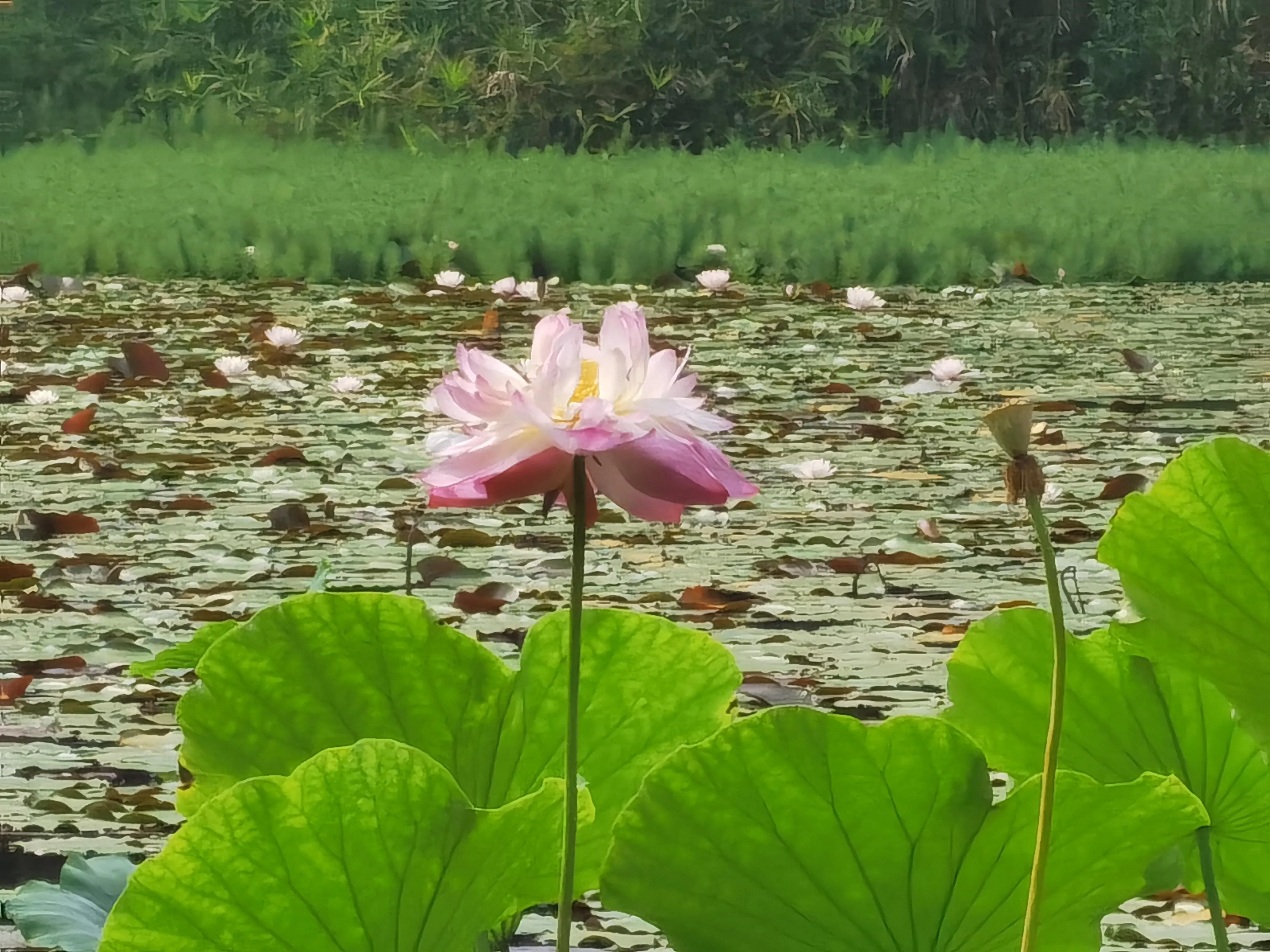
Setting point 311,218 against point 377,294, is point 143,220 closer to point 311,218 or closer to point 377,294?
point 311,218

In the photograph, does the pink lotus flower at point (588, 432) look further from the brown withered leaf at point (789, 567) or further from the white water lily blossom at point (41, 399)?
the white water lily blossom at point (41, 399)

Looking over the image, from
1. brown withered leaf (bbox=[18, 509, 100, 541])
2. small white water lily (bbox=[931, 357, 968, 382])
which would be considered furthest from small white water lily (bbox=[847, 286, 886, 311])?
brown withered leaf (bbox=[18, 509, 100, 541])

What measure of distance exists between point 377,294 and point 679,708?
132 inches

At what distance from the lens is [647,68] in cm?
822

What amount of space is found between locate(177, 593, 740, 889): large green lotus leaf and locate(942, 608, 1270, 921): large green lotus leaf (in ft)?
0.26

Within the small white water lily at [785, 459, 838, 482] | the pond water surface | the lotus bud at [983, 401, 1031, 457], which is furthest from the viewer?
the small white water lily at [785, 459, 838, 482]

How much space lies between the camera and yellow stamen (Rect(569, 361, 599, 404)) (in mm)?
418

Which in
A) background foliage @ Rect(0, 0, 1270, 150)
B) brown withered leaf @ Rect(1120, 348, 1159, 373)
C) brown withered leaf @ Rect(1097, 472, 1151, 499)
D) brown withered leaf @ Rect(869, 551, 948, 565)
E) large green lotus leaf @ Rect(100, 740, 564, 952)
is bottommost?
brown withered leaf @ Rect(869, 551, 948, 565)

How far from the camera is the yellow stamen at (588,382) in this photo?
0.42m

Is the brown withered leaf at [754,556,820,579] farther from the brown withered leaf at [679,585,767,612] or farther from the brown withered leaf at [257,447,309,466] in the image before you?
the brown withered leaf at [257,447,309,466]

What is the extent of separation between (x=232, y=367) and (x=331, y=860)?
2.21 meters

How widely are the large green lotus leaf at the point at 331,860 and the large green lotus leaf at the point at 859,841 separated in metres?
0.04

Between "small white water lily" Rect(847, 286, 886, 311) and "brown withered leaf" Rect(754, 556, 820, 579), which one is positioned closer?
"brown withered leaf" Rect(754, 556, 820, 579)

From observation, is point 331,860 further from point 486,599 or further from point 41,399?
point 41,399
